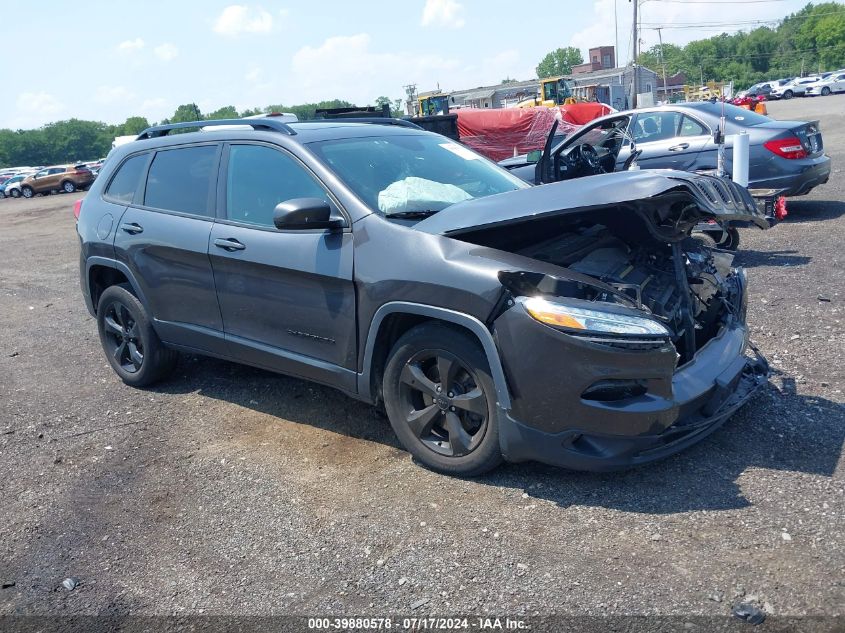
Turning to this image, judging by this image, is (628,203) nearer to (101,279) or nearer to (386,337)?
(386,337)

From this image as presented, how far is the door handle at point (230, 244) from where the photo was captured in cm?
461

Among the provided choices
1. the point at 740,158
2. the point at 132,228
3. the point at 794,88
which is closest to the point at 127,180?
the point at 132,228

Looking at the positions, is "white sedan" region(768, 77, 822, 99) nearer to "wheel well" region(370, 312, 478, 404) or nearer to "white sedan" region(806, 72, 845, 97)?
"white sedan" region(806, 72, 845, 97)

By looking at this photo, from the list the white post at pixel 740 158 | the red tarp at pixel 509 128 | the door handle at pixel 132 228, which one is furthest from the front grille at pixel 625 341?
the red tarp at pixel 509 128

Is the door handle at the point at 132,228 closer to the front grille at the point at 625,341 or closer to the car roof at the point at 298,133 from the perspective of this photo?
the car roof at the point at 298,133

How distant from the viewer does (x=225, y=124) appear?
5363 mm

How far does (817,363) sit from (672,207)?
1.98 meters

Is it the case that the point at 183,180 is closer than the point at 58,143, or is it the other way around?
the point at 183,180

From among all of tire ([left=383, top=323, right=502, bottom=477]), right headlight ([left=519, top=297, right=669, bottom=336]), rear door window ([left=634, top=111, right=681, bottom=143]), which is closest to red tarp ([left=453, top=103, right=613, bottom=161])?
rear door window ([left=634, top=111, right=681, bottom=143])

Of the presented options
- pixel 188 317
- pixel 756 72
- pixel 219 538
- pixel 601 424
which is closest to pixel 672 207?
pixel 601 424

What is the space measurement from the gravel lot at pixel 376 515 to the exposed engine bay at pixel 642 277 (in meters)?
0.64

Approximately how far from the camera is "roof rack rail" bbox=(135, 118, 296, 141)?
4781mm

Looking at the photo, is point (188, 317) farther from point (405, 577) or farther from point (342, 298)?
point (405, 577)

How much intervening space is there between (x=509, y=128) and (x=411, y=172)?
1642 centimetres
